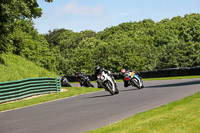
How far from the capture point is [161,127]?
6.65 meters

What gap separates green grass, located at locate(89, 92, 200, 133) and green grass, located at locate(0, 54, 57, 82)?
17586 mm

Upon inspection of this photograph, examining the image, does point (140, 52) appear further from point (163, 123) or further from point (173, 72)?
point (163, 123)

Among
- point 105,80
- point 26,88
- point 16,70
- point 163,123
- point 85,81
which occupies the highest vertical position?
point 16,70

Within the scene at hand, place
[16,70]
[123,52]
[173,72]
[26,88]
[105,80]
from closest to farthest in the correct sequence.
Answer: [105,80], [26,88], [16,70], [173,72], [123,52]

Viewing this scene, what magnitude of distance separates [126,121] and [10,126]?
3471 millimetres

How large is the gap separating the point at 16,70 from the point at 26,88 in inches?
262

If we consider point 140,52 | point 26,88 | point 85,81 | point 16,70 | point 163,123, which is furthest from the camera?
point 140,52

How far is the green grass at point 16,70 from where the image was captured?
998 inches

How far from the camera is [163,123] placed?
7.07 meters

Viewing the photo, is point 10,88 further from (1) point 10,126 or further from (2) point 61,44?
(2) point 61,44

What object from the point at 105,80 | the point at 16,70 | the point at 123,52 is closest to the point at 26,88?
the point at 16,70

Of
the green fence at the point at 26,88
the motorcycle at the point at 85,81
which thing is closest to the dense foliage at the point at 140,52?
the motorcycle at the point at 85,81

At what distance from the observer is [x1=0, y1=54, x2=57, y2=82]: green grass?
25.4 metres

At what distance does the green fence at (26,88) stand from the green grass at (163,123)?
12468 millimetres
